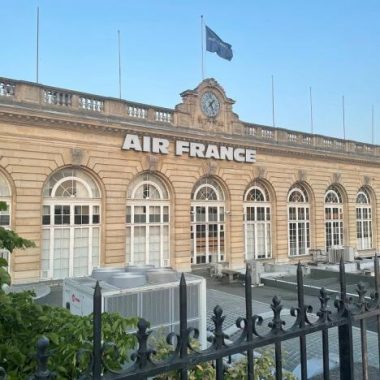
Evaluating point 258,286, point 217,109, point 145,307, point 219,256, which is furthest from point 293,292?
point 217,109

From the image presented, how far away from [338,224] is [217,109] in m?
13.3

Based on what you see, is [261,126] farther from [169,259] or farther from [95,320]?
[95,320]

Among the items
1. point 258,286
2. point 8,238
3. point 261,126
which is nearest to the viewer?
point 8,238

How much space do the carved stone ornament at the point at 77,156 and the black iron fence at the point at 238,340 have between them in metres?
15.3

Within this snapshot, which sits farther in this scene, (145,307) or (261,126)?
(261,126)

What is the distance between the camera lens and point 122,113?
1861cm

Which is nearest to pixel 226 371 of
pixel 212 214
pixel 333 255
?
pixel 212 214

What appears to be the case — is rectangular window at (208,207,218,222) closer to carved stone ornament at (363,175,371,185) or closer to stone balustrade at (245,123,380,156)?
stone balustrade at (245,123,380,156)

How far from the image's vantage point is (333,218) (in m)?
27.6

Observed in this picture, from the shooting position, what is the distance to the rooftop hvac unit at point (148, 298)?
26.1 feet

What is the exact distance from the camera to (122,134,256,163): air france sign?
61.0ft

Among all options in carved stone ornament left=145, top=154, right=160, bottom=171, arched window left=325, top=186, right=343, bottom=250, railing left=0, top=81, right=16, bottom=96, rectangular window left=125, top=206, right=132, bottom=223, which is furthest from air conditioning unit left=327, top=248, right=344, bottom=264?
railing left=0, top=81, right=16, bottom=96

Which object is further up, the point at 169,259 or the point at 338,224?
the point at 338,224

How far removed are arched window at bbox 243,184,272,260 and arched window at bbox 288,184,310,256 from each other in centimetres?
181
